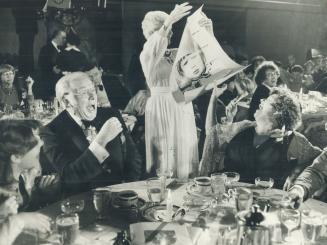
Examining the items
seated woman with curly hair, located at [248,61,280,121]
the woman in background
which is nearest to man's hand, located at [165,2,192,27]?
seated woman with curly hair, located at [248,61,280,121]

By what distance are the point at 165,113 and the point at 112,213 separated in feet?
3.36

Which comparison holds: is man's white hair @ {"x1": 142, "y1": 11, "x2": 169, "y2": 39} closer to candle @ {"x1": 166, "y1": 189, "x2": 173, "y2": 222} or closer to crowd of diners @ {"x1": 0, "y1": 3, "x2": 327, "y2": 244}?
crowd of diners @ {"x1": 0, "y1": 3, "x2": 327, "y2": 244}

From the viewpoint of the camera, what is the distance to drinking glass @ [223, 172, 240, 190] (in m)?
2.74

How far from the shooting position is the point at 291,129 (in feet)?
10.2

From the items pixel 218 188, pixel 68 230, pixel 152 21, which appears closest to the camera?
pixel 68 230

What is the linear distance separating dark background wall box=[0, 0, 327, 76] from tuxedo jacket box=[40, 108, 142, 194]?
1.77ft

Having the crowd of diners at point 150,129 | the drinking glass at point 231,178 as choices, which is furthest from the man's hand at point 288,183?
the drinking glass at point 231,178

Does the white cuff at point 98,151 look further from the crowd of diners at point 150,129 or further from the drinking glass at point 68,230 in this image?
the drinking glass at point 68,230

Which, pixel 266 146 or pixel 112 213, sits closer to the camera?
pixel 112 213

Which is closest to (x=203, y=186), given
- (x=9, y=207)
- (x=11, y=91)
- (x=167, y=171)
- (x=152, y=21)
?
(x=167, y=171)

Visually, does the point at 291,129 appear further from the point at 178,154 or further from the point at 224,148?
the point at 178,154

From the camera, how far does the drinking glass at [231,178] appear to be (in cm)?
274

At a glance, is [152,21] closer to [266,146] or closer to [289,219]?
[266,146]

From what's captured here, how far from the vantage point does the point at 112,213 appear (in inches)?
89.2
